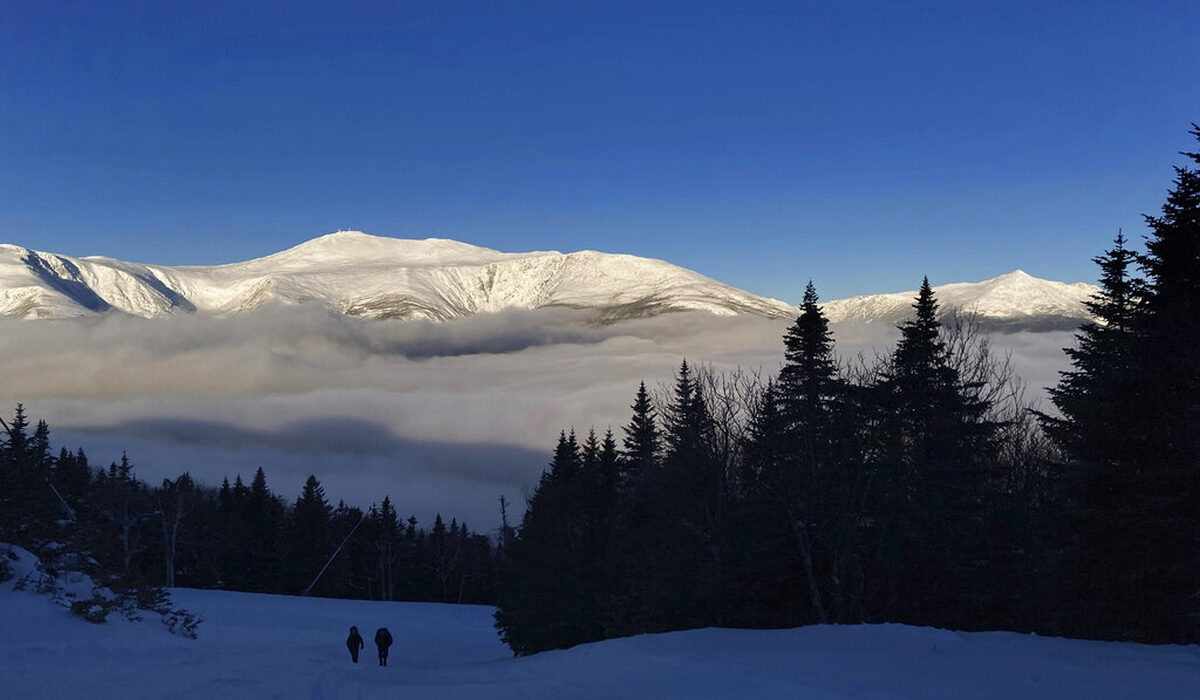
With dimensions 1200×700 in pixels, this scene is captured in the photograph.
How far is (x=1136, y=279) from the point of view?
776 inches

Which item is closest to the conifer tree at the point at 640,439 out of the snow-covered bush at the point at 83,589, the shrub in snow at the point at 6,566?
the snow-covered bush at the point at 83,589

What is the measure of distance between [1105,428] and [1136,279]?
3985mm

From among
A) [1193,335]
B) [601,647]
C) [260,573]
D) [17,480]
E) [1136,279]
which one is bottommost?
[260,573]

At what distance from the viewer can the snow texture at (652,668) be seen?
1286cm

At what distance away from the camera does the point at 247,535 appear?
73.4 m

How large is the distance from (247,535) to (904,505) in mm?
63717

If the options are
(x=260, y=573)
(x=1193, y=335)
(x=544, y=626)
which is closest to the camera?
(x=1193, y=335)

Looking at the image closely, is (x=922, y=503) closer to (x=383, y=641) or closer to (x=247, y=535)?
(x=383, y=641)

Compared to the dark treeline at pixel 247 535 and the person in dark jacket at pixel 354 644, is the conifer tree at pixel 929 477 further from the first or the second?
the dark treeline at pixel 247 535

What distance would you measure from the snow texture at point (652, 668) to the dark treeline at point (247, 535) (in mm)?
34589

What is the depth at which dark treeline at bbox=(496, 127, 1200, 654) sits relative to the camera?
→ 1795cm

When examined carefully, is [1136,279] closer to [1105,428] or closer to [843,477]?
[1105,428]

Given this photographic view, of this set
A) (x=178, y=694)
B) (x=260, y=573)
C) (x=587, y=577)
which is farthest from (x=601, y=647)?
(x=260, y=573)

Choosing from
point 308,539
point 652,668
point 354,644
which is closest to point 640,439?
point 308,539
